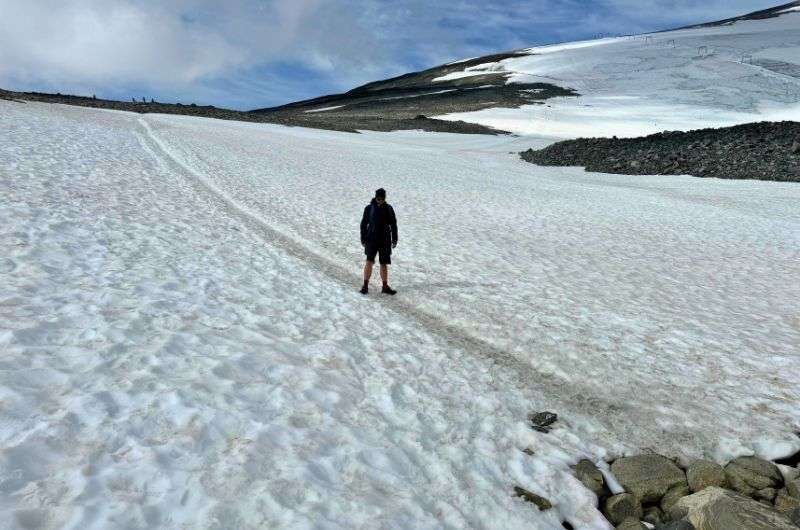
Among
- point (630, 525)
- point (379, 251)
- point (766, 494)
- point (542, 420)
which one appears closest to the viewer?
point (630, 525)

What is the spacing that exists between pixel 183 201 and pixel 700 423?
51.9 feet

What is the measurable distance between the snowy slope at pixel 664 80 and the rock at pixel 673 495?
6626 cm

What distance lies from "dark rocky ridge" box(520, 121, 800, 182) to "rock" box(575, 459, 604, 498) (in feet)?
116

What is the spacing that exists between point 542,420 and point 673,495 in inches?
66.4

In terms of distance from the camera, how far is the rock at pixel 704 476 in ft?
18.9

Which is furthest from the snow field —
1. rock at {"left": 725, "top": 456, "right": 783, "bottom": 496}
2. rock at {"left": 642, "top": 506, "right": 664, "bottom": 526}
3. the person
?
rock at {"left": 725, "top": 456, "right": 783, "bottom": 496}

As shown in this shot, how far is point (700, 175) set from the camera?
3525 centimetres

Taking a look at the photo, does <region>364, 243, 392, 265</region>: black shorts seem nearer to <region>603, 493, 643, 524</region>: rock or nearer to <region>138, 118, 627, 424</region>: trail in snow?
<region>138, 118, 627, 424</region>: trail in snow

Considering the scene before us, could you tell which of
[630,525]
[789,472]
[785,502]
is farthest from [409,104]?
[630,525]

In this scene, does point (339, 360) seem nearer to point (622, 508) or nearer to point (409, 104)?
point (622, 508)

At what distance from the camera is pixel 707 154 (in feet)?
120

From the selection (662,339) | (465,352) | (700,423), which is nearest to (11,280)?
(465,352)

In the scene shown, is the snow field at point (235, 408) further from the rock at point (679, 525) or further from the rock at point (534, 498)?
the rock at point (679, 525)

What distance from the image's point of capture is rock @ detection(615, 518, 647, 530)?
16.6 feet
